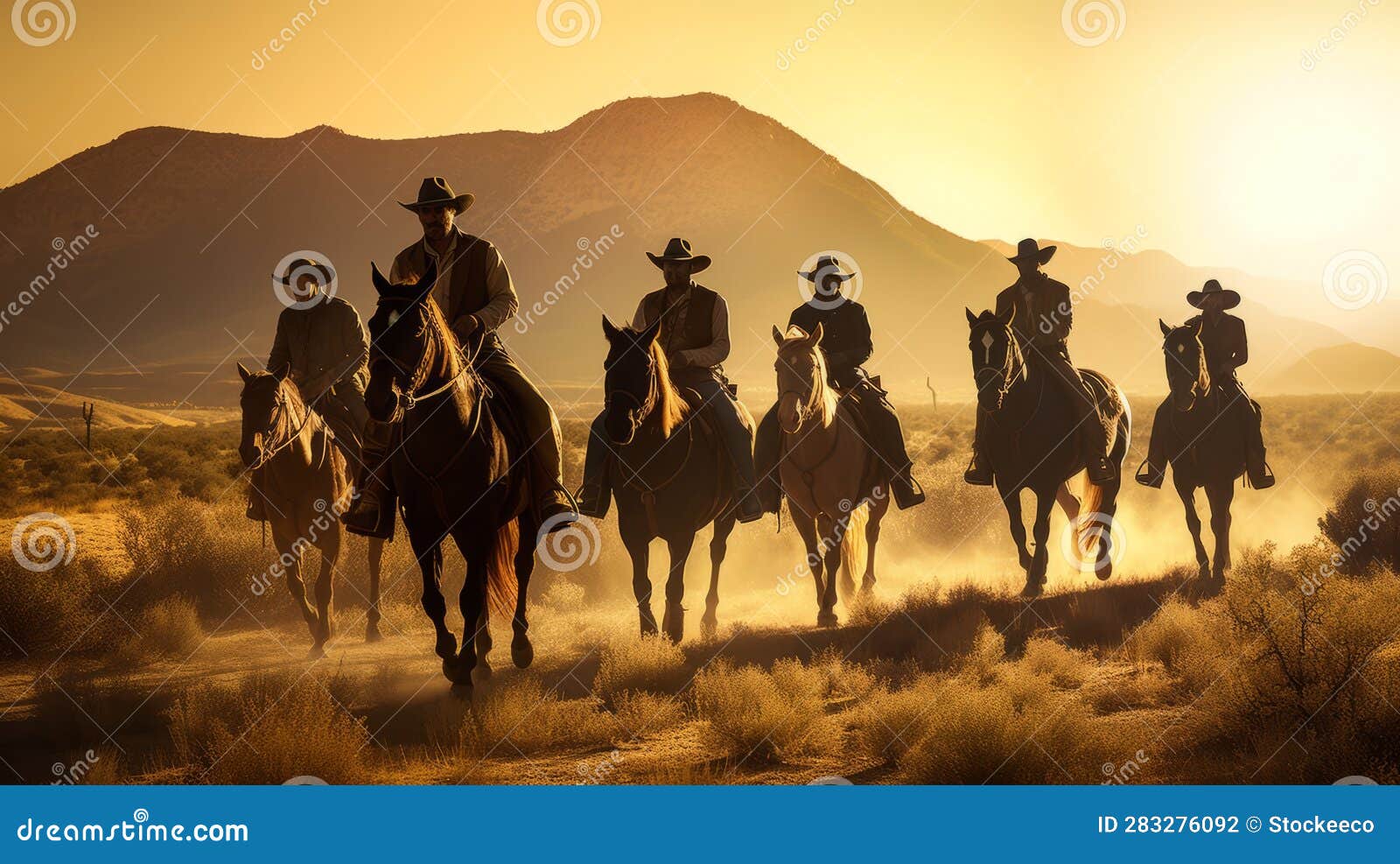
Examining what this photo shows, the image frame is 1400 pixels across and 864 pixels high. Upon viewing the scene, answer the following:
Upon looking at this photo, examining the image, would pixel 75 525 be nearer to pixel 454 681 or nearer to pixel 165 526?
pixel 165 526

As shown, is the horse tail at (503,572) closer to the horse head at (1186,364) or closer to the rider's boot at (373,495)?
the rider's boot at (373,495)

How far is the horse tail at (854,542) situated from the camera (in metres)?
12.6

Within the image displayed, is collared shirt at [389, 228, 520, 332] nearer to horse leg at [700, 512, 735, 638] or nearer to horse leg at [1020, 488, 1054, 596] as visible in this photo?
horse leg at [700, 512, 735, 638]

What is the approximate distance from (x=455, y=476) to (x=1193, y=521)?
9.41 meters

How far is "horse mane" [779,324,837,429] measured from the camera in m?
10.9

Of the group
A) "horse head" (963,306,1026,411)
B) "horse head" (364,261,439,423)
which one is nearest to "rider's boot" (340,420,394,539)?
"horse head" (364,261,439,423)

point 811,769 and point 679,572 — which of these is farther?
point 679,572

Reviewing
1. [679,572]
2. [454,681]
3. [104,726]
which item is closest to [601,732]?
[454,681]

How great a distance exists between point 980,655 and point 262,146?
135646 mm

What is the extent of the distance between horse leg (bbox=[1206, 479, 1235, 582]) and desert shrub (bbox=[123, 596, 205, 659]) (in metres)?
11.7

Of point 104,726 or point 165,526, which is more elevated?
point 165,526

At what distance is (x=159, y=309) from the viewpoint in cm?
10588

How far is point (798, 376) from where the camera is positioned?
10.7m

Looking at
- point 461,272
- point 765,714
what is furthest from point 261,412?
point 765,714
